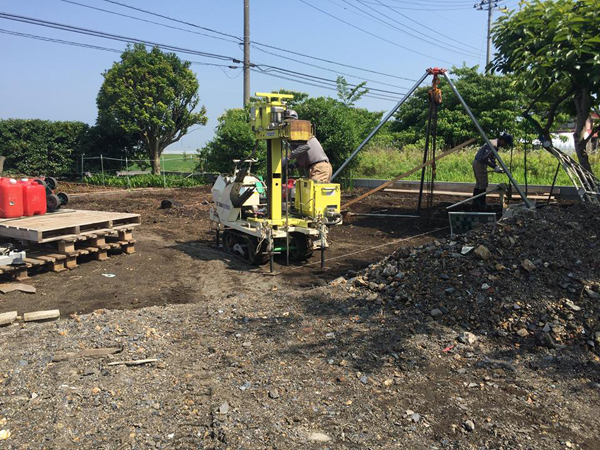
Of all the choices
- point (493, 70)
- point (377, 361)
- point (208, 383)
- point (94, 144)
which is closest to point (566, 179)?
point (493, 70)

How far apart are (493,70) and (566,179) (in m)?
7.65

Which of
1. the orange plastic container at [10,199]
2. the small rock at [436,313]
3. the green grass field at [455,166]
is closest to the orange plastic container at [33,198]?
the orange plastic container at [10,199]

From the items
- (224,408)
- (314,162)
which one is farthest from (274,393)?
(314,162)

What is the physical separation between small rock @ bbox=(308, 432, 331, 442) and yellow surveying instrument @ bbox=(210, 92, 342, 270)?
475 centimetres

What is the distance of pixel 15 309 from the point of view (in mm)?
6242

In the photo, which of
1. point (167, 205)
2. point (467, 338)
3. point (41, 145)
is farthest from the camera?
point (41, 145)

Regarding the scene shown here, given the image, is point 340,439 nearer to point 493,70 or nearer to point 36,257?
point 36,257

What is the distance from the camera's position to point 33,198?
29.2ft

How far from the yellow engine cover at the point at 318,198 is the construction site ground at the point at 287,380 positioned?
240 cm

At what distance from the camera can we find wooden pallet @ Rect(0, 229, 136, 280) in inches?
294

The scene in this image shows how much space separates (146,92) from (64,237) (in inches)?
655

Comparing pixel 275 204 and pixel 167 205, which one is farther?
pixel 167 205

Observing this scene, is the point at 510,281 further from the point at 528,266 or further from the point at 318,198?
the point at 318,198

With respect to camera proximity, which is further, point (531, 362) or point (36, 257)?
point (36, 257)
